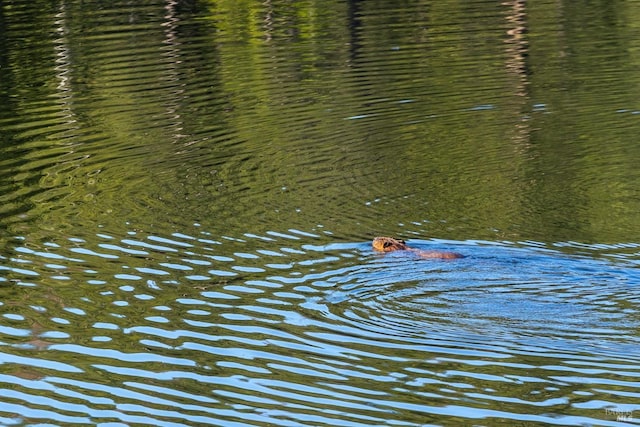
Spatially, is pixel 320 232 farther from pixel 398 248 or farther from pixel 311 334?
pixel 311 334

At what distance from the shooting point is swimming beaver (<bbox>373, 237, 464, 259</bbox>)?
12953 mm

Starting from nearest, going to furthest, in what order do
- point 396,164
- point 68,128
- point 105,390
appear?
point 105,390 → point 396,164 → point 68,128

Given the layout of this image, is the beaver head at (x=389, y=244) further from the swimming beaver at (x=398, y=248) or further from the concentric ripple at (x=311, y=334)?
the concentric ripple at (x=311, y=334)

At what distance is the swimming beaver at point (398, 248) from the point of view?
42.5ft

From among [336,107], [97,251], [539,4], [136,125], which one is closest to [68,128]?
[136,125]

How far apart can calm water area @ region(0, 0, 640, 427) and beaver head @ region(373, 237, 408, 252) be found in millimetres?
168

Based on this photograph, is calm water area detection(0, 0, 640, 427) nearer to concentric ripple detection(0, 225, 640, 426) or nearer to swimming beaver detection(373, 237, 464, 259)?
concentric ripple detection(0, 225, 640, 426)

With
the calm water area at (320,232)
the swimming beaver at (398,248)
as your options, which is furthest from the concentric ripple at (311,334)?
the swimming beaver at (398,248)

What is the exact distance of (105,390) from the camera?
391 inches

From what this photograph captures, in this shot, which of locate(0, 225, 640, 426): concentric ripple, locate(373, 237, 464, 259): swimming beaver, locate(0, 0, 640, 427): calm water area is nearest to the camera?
locate(0, 225, 640, 426): concentric ripple

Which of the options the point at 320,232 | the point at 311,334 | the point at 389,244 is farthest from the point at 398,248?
the point at 311,334

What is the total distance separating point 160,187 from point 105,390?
7.08 metres

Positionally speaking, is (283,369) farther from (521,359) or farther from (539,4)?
(539,4)

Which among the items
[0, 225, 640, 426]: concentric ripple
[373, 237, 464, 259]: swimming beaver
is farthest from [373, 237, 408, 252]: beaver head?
[0, 225, 640, 426]: concentric ripple
